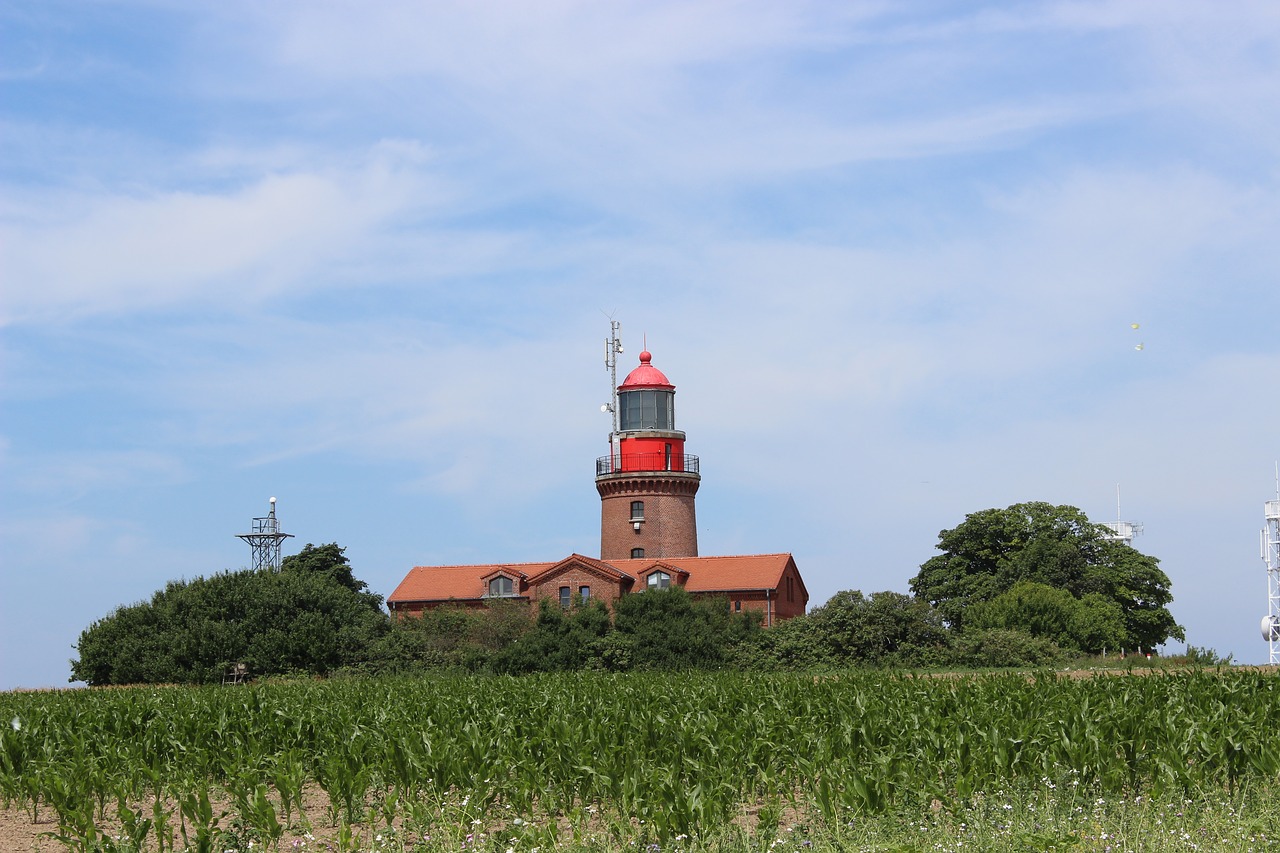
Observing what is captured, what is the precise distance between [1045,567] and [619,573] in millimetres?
22128

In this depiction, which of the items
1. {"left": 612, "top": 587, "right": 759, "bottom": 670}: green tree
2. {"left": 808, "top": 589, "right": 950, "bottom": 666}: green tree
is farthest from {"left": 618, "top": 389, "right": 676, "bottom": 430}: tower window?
{"left": 808, "top": 589, "right": 950, "bottom": 666}: green tree

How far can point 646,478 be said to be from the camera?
65.2 metres

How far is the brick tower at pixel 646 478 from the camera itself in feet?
215

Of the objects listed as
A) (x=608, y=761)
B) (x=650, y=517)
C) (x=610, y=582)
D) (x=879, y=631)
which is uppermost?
(x=650, y=517)

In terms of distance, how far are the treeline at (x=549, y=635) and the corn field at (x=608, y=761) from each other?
86.8ft

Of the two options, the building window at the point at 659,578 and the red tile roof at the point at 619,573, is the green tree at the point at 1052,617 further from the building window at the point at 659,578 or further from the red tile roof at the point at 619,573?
the building window at the point at 659,578

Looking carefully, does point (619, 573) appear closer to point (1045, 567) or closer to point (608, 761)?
point (1045, 567)

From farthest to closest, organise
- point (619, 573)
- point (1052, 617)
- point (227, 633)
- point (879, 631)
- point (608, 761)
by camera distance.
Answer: point (619, 573) → point (1052, 617) → point (227, 633) → point (879, 631) → point (608, 761)

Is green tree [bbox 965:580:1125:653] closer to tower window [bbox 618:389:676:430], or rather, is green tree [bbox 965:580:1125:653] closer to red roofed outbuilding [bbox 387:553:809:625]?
red roofed outbuilding [bbox 387:553:809:625]

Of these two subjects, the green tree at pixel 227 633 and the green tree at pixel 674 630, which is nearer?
the green tree at pixel 674 630

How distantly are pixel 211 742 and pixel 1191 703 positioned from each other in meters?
14.9

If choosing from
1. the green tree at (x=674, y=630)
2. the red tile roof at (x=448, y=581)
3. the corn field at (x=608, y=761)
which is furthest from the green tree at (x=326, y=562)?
the corn field at (x=608, y=761)

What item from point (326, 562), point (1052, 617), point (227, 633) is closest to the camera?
point (227, 633)

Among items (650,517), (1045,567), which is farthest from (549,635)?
(1045,567)
